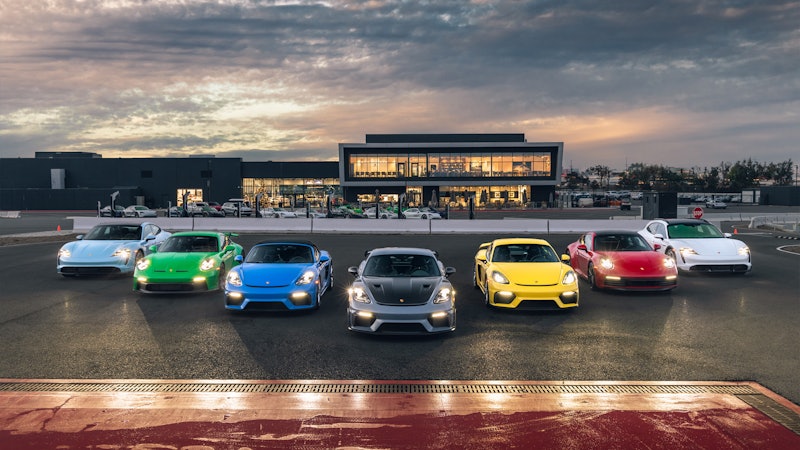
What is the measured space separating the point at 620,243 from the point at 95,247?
13557 mm

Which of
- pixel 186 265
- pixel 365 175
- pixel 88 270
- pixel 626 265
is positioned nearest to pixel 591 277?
pixel 626 265

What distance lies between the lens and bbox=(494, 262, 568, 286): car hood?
1066 cm

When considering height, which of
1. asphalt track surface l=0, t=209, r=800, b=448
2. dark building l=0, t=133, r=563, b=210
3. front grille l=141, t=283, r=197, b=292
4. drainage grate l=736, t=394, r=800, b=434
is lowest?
drainage grate l=736, t=394, r=800, b=434

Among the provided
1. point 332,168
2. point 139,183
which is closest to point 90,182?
point 139,183

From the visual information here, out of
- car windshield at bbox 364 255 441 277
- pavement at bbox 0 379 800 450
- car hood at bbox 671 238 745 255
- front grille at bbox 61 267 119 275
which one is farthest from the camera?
car hood at bbox 671 238 745 255

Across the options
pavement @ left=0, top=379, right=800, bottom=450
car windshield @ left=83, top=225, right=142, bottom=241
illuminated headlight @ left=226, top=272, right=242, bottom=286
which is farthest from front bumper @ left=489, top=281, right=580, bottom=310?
car windshield @ left=83, top=225, right=142, bottom=241

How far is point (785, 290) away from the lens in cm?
1327

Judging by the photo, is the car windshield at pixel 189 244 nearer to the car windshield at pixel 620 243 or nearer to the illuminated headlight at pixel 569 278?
the illuminated headlight at pixel 569 278

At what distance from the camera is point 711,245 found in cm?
1570

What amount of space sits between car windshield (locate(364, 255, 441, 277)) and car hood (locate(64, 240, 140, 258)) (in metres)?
8.56

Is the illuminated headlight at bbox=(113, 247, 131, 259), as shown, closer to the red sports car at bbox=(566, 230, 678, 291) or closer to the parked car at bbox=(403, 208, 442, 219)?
the red sports car at bbox=(566, 230, 678, 291)

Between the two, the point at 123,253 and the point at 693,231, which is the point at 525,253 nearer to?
the point at 693,231

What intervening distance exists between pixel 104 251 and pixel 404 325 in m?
10.2

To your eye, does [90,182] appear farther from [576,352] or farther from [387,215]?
[576,352]
